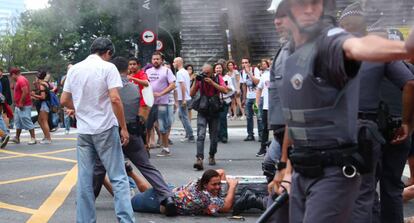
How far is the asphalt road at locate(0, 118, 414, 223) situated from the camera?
6301mm

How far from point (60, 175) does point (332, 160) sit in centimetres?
632

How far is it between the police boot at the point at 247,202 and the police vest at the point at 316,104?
313cm

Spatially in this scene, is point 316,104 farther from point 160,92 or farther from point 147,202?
point 160,92

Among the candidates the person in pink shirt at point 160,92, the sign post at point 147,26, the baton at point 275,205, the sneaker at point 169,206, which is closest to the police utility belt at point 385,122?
the baton at point 275,205

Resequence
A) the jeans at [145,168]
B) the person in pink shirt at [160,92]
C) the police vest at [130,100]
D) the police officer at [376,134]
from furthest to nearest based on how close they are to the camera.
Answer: the person in pink shirt at [160,92]
the police vest at [130,100]
the jeans at [145,168]
the police officer at [376,134]

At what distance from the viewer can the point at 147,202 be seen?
6340mm

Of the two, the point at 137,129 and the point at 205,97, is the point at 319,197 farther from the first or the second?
the point at 205,97

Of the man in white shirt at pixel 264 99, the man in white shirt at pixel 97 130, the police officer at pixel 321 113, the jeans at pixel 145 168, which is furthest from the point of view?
the man in white shirt at pixel 264 99

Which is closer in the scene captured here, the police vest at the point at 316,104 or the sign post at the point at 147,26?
the police vest at the point at 316,104

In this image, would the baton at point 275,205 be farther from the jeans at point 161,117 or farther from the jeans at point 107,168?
the jeans at point 161,117

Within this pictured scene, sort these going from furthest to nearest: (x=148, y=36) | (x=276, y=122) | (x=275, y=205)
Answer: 1. (x=148, y=36)
2. (x=276, y=122)
3. (x=275, y=205)

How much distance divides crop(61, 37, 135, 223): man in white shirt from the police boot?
1.22m

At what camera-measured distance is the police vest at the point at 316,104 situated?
9.63ft

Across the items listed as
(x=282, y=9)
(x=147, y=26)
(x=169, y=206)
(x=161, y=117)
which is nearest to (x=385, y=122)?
(x=282, y=9)
